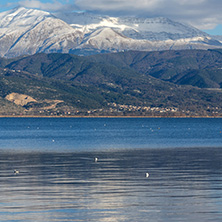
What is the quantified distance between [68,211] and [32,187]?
13.4m

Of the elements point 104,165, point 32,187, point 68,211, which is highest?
point 68,211

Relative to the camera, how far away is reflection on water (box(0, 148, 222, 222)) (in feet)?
122

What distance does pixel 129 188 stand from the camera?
50.2 meters

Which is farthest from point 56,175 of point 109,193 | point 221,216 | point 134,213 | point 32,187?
point 221,216

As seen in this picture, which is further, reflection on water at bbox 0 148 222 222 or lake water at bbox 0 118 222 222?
reflection on water at bbox 0 148 222 222

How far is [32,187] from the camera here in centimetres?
5100

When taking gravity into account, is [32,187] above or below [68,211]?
below

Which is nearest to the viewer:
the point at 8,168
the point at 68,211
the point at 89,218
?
the point at 89,218

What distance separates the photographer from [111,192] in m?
47.4

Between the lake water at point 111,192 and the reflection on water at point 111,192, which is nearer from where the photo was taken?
the lake water at point 111,192

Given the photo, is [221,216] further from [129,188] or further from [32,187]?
[32,187]

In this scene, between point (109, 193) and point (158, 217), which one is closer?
point (158, 217)

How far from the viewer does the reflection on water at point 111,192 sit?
1463 inches

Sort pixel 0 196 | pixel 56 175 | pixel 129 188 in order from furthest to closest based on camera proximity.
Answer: pixel 56 175, pixel 129 188, pixel 0 196
